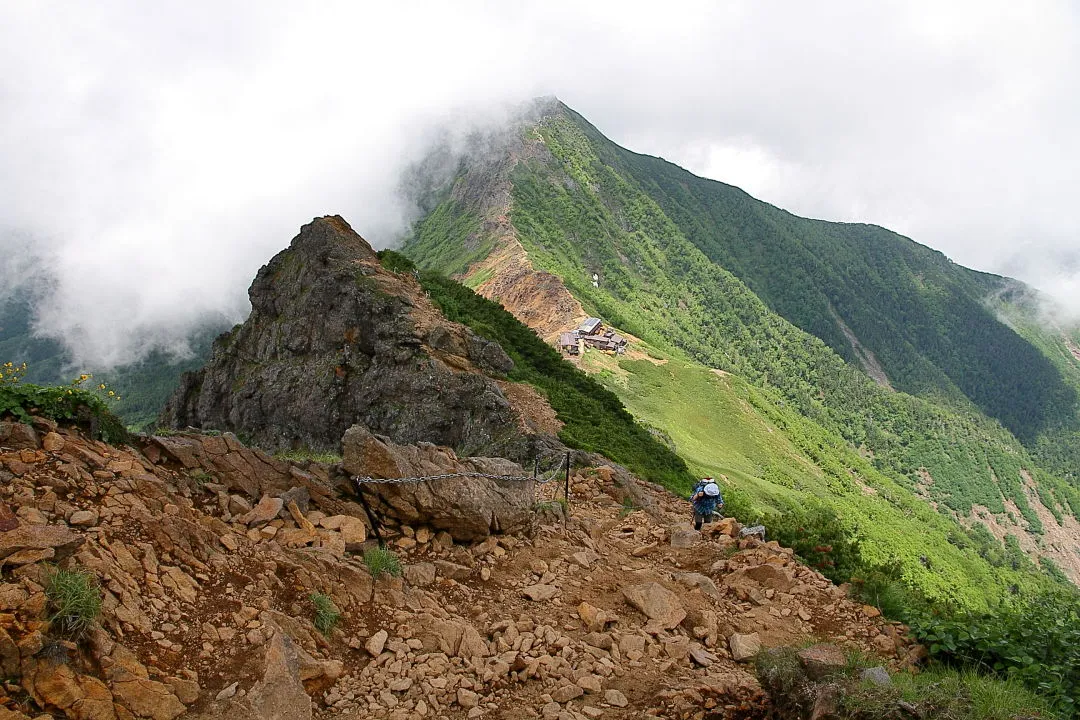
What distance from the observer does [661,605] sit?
8.39 m

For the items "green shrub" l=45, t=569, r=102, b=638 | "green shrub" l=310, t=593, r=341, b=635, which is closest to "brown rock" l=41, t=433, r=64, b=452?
"green shrub" l=45, t=569, r=102, b=638

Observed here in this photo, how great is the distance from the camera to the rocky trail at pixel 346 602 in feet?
16.1

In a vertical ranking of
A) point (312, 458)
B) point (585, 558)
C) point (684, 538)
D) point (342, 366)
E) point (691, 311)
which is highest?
point (691, 311)

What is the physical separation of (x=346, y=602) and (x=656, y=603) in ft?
13.7

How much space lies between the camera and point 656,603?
332 inches

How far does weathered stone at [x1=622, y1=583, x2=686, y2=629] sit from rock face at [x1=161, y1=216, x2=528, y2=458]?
33.2 ft

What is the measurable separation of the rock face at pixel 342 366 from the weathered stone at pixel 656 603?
33.2 feet

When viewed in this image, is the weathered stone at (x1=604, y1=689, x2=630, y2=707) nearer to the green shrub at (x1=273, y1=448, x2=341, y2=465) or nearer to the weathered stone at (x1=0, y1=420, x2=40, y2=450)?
the green shrub at (x1=273, y1=448, x2=341, y2=465)

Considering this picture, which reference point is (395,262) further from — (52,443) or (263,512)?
(52,443)

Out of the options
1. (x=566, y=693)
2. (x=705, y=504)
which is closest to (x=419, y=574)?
(x=566, y=693)

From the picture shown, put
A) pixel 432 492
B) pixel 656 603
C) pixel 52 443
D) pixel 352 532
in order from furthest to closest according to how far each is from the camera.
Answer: pixel 432 492 → pixel 656 603 → pixel 352 532 → pixel 52 443

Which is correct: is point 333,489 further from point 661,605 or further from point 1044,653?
point 1044,653

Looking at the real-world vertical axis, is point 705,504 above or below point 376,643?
above

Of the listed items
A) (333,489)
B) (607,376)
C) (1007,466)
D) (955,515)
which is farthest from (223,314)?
(1007,466)
